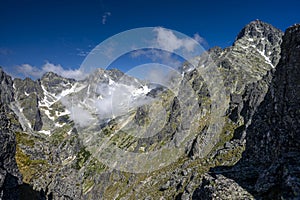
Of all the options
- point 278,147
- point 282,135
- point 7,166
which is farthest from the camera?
point 7,166

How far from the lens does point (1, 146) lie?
190 feet

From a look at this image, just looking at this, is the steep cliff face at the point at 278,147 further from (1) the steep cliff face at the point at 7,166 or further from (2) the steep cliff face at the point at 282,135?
(1) the steep cliff face at the point at 7,166

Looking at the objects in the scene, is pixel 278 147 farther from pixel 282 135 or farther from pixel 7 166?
pixel 7 166

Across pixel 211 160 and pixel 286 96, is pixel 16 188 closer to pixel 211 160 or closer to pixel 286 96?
pixel 286 96

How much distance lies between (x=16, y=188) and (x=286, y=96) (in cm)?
6107

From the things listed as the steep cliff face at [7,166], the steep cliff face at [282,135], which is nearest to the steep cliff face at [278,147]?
the steep cliff face at [282,135]

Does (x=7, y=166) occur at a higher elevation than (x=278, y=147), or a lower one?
lower

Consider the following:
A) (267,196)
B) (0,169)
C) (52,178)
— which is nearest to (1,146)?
(0,169)

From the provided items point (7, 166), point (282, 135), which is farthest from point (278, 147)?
point (7, 166)

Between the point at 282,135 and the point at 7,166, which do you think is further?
the point at 7,166

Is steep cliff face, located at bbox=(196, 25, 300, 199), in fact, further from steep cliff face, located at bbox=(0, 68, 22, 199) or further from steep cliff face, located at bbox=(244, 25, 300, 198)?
steep cliff face, located at bbox=(0, 68, 22, 199)

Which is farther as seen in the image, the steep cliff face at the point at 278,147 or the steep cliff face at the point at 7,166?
the steep cliff face at the point at 7,166

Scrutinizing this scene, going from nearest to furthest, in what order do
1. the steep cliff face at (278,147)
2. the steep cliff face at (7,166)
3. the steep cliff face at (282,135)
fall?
the steep cliff face at (282,135)
the steep cliff face at (278,147)
the steep cliff face at (7,166)

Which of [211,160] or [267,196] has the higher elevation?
[211,160]
